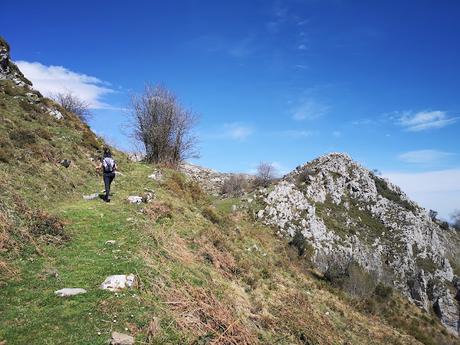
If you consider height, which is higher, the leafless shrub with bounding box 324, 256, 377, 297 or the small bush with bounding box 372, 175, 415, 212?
the small bush with bounding box 372, 175, 415, 212

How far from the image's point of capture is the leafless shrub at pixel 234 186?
232 feet

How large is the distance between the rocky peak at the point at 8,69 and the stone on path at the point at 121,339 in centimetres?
3186

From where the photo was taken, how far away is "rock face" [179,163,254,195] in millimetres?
74250

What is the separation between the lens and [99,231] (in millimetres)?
14820

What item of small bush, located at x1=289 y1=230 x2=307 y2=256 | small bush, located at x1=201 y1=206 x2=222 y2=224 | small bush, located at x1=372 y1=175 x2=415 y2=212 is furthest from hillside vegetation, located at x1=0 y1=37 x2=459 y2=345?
small bush, located at x1=372 y1=175 x2=415 y2=212

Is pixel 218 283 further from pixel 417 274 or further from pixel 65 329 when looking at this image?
pixel 417 274

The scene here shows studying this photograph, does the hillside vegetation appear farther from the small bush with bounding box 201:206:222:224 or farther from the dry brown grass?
the small bush with bounding box 201:206:222:224

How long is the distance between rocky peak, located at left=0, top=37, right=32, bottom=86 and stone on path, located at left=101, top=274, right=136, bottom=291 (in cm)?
2925

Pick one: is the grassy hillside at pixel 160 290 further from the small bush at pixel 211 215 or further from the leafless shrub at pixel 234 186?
the leafless shrub at pixel 234 186

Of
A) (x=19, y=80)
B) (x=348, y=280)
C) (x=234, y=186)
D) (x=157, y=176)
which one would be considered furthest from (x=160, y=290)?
(x=234, y=186)

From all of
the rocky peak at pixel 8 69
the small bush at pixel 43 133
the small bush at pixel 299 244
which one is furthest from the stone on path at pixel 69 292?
the small bush at pixel 299 244

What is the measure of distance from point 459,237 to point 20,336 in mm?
110240

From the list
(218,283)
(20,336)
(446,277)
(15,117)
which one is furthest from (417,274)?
(20,336)

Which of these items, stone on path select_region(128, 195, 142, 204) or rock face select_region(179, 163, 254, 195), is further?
rock face select_region(179, 163, 254, 195)
